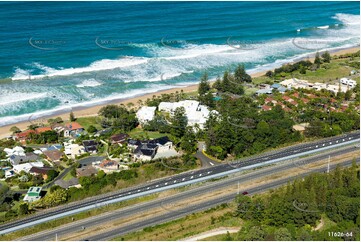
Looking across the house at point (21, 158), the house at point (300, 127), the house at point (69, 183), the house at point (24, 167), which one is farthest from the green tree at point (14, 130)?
the house at point (300, 127)

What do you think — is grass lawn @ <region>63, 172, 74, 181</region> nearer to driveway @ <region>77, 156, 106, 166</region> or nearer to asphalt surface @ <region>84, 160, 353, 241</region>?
driveway @ <region>77, 156, 106, 166</region>

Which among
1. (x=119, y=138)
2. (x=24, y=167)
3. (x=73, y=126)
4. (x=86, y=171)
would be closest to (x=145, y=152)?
(x=119, y=138)

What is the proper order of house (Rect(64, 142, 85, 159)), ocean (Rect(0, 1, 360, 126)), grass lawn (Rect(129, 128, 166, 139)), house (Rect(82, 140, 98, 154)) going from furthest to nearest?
ocean (Rect(0, 1, 360, 126))
grass lawn (Rect(129, 128, 166, 139))
house (Rect(82, 140, 98, 154))
house (Rect(64, 142, 85, 159))

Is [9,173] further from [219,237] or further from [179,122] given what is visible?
[219,237]

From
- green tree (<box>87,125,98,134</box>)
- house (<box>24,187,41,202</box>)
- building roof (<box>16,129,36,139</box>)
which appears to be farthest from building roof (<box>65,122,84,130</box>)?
house (<box>24,187,41,202</box>)

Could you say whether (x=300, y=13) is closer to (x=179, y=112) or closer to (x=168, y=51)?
(x=168, y=51)

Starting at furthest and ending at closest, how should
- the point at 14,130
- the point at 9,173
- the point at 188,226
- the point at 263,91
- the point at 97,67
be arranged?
the point at 97,67 < the point at 263,91 < the point at 14,130 < the point at 9,173 < the point at 188,226
